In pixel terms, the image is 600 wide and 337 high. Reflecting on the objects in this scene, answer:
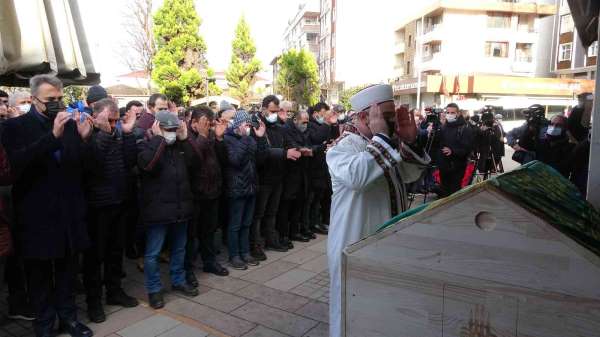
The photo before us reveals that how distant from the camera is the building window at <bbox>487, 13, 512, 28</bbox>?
39188 mm

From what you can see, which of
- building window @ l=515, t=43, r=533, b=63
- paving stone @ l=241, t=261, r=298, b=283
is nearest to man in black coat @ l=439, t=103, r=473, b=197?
paving stone @ l=241, t=261, r=298, b=283

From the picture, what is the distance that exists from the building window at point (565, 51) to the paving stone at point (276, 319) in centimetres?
4297

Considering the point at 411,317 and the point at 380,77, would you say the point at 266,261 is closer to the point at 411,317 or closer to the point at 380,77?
the point at 411,317

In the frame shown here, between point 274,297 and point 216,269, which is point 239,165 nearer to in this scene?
point 216,269

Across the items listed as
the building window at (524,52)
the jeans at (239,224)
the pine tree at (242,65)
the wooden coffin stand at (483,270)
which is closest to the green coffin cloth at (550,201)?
the wooden coffin stand at (483,270)

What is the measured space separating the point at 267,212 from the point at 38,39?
11.5ft

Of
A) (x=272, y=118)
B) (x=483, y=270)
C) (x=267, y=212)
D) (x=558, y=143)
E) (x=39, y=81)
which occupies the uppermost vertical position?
(x=39, y=81)

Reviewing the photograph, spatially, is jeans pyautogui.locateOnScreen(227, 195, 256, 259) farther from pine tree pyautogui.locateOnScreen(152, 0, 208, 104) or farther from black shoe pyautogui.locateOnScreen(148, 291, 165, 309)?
pine tree pyautogui.locateOnScreen(152, 0, 208, 104)

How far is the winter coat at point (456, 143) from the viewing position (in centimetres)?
792

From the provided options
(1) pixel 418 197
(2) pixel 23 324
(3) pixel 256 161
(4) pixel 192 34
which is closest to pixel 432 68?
(4) pixel 192 34

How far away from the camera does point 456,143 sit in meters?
7.95

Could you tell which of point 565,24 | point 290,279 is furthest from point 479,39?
point 290,279

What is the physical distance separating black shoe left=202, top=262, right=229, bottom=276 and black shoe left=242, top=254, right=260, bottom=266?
1.26 ft

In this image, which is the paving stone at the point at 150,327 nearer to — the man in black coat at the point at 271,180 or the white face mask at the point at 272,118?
the man in black coat at the point at 271,180
